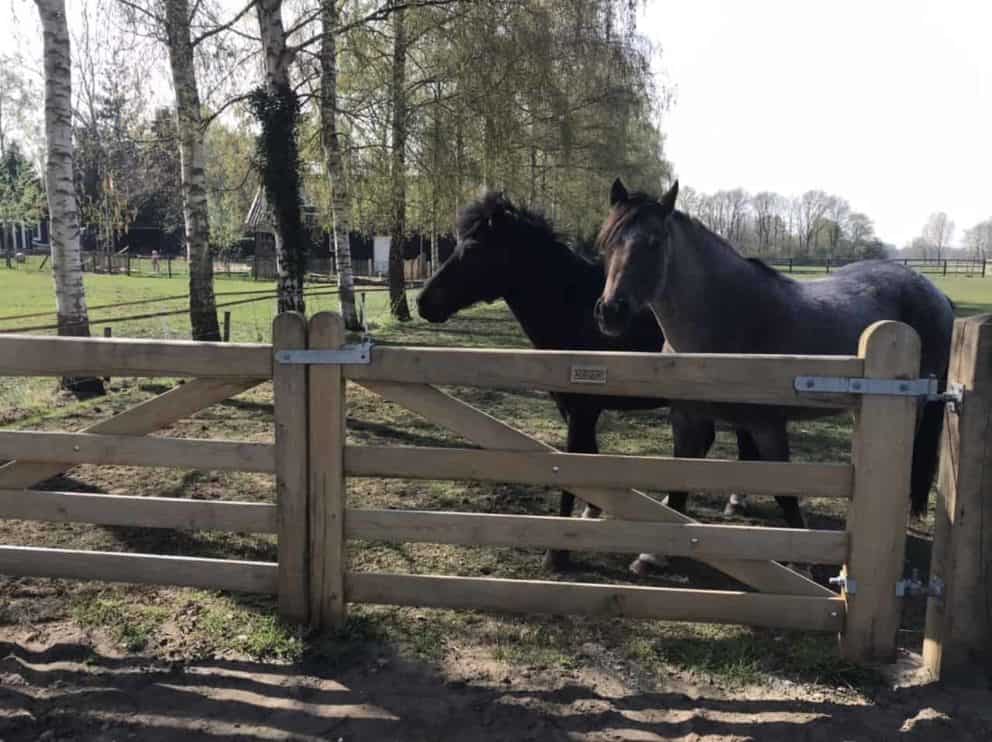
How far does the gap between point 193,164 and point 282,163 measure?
1439 millimetres

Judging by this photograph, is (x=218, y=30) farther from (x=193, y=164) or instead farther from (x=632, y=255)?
(x=632, y=255)

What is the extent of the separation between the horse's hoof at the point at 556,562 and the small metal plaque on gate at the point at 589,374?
159 centimetres

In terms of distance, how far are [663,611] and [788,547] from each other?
601 mm

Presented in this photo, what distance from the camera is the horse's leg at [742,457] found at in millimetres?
5141

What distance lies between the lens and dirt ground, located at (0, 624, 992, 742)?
8.61ft

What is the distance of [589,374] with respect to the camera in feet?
9.83

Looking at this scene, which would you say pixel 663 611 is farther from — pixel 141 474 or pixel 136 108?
pixel 136 108

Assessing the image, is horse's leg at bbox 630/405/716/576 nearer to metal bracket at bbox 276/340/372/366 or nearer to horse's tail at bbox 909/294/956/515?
horse's tail at bbox 909/294/956/515


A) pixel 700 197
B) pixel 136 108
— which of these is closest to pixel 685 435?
pixel 136 108

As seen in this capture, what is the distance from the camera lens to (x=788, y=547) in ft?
9.88

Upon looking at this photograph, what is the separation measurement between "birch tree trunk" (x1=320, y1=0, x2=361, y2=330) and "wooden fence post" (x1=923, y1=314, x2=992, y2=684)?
27.1 ft

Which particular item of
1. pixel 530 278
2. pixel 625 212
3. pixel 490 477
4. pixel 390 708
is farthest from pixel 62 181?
pixel 390 708

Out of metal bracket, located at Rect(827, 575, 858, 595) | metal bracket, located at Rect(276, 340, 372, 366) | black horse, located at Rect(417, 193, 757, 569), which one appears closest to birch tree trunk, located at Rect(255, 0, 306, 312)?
black horse, located at Rect(417, 193, 757, 569)

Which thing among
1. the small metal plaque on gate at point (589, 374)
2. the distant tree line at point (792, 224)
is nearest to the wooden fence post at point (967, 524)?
the small metal plaque on gate at point (589, 374)
